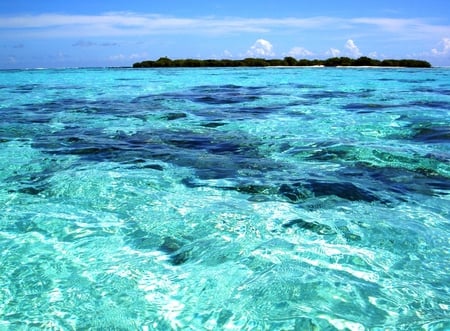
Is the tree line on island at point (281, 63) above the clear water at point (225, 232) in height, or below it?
above

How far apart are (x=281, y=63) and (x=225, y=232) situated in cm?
5162

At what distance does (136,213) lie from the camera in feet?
13.3

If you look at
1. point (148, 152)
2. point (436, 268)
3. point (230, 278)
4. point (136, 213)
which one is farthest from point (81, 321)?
point (148, 152)

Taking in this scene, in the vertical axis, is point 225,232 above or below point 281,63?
below

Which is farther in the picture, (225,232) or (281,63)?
(281,63)

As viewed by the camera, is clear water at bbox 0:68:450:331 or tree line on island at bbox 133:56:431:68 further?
tree line on island at bbox 133:56:431:68

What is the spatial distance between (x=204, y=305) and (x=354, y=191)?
8.51 ft

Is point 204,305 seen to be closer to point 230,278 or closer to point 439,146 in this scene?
point 230,278

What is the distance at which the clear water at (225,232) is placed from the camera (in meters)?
2.59

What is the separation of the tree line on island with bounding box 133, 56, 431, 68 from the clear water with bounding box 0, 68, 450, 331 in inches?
1808

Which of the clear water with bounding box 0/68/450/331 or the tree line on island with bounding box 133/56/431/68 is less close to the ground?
the tree line on island with bounding box 133/56/431/68

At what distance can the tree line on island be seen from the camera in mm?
49281

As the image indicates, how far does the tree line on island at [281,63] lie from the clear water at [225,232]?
45.9 metres

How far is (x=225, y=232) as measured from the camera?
364cm
